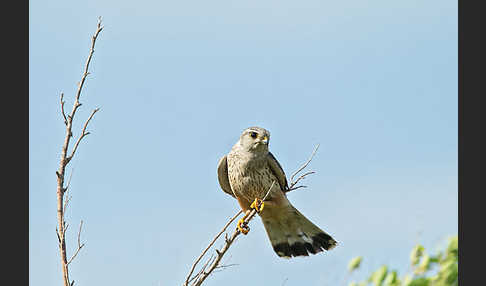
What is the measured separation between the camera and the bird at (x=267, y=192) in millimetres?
4895

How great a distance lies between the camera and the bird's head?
4.90 metres

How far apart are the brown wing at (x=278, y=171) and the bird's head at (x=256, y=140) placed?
0.09m

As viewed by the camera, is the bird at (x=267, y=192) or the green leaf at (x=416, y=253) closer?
the green leaf at (x=416, y=253)

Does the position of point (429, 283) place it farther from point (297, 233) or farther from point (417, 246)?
point (297, 233)

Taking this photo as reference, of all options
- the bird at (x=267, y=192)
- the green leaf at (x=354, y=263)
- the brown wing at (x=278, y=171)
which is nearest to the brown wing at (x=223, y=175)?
the bird at (x=267, y=192)

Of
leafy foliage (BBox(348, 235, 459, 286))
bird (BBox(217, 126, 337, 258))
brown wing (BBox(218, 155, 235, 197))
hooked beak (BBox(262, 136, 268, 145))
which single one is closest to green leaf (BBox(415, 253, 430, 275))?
leafy foliage (BBox(348, 235, 459, 286))

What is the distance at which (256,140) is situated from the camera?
4914 mm

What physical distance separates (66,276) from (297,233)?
268 centimetres

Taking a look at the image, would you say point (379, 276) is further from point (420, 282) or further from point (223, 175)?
point (223, 175)

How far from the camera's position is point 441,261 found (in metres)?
3.07

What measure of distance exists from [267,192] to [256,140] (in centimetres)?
42

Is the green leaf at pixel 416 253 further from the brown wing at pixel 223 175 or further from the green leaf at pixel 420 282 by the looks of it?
the brown wing at pixel 223 175

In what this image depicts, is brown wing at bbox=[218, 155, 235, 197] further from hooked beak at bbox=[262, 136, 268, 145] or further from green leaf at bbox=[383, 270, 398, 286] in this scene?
green leaf at bbox=[383, 270, 398, 286]

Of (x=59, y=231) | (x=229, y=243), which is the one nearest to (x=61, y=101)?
(x=59, y=231)
